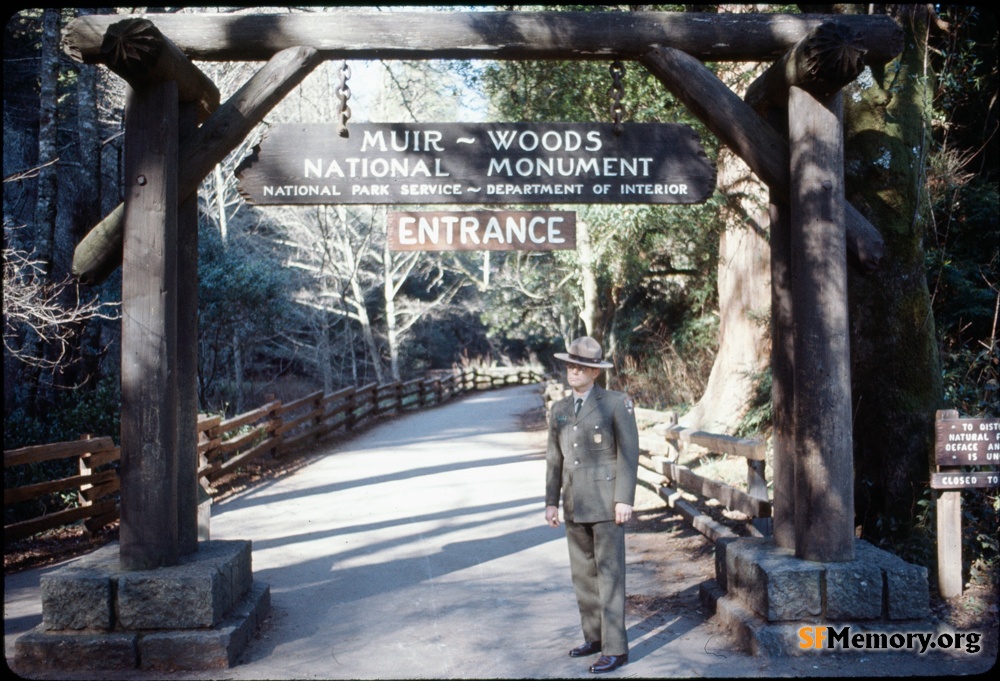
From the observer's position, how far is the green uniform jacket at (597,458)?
4598 millimetres

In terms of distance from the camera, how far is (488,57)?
5199 millimetres

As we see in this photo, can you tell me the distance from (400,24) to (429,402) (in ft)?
88.5

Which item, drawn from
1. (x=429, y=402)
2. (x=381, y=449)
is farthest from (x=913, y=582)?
(x=429, y=402)

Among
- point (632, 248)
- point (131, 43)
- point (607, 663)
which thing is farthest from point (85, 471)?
point (632, 248)

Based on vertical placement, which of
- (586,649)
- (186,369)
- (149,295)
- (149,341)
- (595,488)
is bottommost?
(586,649)

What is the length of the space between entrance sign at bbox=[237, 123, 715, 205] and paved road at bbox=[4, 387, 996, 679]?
9.48 ft

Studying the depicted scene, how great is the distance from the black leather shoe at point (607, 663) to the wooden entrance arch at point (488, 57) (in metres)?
1.34

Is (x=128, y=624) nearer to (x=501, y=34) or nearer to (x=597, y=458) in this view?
(x=597, y=458)

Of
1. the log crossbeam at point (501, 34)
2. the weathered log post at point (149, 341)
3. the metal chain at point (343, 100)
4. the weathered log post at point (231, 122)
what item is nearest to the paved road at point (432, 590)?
the weathered log post at point (149, 341)

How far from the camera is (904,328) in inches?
248

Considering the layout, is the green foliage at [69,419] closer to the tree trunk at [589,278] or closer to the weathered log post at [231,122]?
the weathered log post at [231,122]

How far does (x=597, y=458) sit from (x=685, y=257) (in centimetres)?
1316

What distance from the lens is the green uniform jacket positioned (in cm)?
460

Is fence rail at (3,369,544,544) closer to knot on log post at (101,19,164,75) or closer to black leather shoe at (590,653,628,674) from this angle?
knot on log post at (101,19,164,75)
